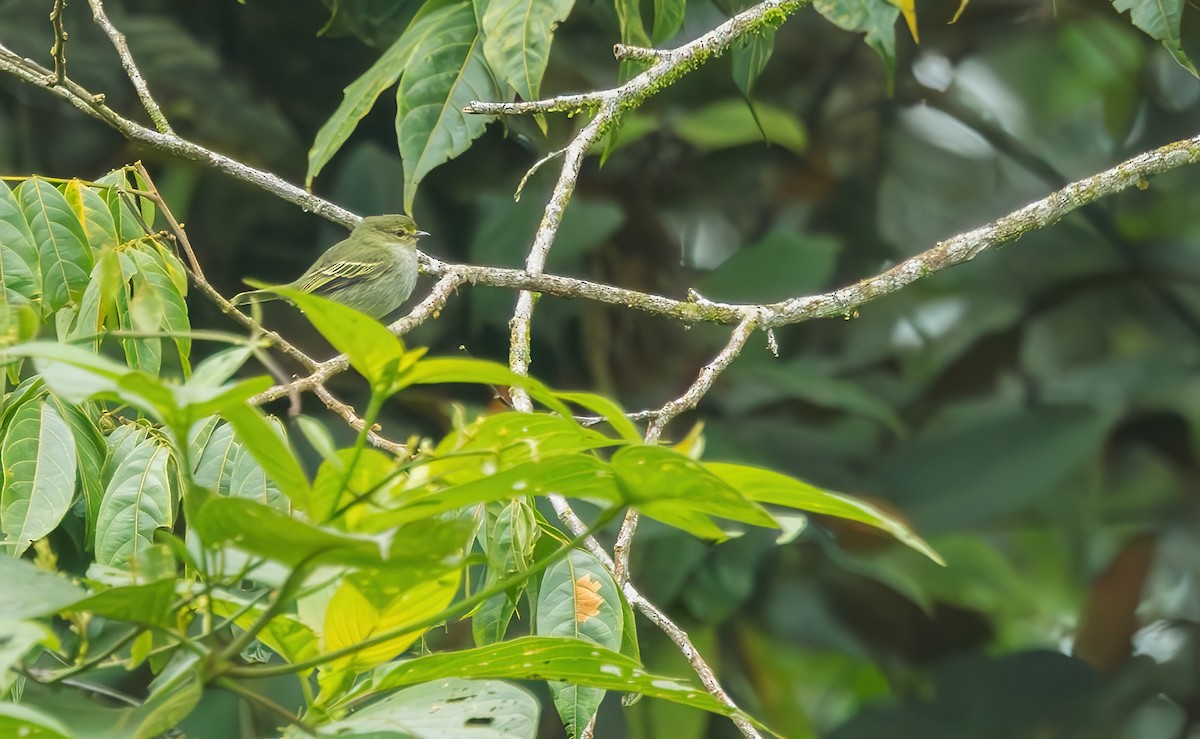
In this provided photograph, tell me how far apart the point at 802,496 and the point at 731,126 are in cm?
344

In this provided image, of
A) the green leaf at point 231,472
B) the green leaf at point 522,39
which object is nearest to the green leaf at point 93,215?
the green leaf at point 231,472

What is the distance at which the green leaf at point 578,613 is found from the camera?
5.08 feet

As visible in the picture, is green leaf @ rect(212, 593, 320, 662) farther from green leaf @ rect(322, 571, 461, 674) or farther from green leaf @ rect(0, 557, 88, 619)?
green leaf @ rect(0, 557, 88, 619)

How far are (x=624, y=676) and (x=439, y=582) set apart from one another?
17cm

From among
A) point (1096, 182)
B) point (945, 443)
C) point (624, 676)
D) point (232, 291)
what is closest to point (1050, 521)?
point (945, 443)

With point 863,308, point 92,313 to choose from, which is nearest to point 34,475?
point 92,313

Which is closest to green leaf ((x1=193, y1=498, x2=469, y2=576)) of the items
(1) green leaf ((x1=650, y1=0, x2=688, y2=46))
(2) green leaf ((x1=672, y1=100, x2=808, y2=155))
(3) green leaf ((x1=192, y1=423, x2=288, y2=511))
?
(3) green leaf ((x1=192, y1=423, x2=288, y2=511))

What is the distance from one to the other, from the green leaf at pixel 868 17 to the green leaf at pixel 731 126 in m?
1.40

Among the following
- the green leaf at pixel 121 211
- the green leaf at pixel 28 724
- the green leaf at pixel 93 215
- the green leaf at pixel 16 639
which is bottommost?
the green leaf at pixel 28 724

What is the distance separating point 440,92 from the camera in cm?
253

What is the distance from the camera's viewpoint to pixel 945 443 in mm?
4258

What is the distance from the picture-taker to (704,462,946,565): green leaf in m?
0.80

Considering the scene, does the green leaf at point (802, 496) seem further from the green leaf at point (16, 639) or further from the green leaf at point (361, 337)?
the green leaf at point (16, 639)

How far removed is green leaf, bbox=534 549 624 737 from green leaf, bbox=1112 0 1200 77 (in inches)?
66.6
